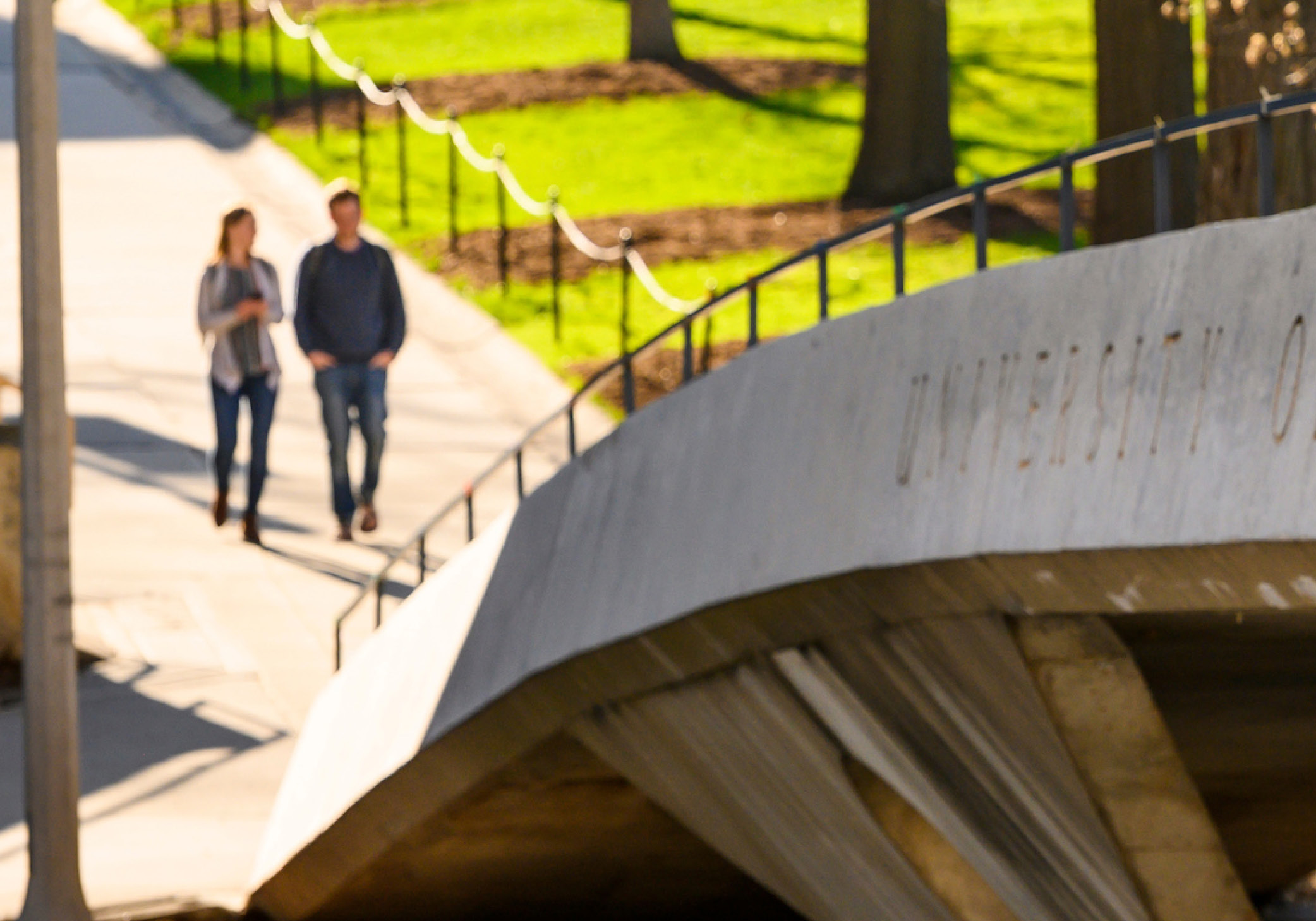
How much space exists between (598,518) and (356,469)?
6706 millimetres

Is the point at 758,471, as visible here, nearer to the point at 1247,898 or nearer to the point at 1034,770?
the point at 1034,770

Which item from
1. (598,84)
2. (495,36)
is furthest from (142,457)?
(495,36)

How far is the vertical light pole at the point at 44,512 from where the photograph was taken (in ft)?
28.0

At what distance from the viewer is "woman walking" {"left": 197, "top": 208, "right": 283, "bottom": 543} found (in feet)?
40.3

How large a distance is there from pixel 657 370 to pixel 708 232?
12.1ft

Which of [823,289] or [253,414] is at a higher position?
[823,289]

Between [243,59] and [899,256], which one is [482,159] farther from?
[899,256]

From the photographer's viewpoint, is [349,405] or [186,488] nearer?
[349,405]

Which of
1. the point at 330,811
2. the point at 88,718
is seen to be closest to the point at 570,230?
the point at 88,718

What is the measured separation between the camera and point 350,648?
11.9 metres

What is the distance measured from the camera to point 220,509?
43.1 ft

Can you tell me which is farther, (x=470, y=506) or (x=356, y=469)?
(x=356, y=469)

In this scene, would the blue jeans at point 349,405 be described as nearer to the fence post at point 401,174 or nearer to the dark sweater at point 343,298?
the dark sweater at point 343,298

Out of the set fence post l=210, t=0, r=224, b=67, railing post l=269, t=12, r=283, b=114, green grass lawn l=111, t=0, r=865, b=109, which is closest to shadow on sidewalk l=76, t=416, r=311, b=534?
railing post l=269, t=12, r=283, b=114
